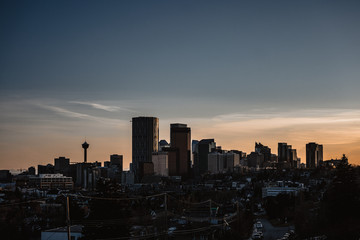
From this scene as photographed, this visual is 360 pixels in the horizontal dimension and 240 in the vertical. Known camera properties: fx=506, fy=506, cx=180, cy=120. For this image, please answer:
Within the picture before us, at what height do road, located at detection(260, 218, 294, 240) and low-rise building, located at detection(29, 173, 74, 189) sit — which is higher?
road, located at detection(260, 218, 294, 240)

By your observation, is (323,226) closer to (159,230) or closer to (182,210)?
(159,230)

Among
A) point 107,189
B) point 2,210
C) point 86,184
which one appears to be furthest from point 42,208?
point 86,184

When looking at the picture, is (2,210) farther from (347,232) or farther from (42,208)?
(347,232)

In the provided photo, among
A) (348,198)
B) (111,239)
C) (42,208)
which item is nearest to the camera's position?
(111,239)

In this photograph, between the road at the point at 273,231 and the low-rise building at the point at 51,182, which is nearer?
the road at the point at 273,231

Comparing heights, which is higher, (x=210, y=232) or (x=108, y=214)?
(x=108, y=214)

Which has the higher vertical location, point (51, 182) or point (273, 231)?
point (273, 231)

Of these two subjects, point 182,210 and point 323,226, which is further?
point 182,210

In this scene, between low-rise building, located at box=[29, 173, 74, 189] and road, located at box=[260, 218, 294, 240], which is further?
low-rise building, located at box=[29, 173, 74, 189]

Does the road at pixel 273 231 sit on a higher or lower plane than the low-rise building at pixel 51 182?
higher

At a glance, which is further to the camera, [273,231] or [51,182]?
[51,182]

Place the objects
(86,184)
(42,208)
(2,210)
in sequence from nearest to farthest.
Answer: (2,210), (42,208), (86,184)
